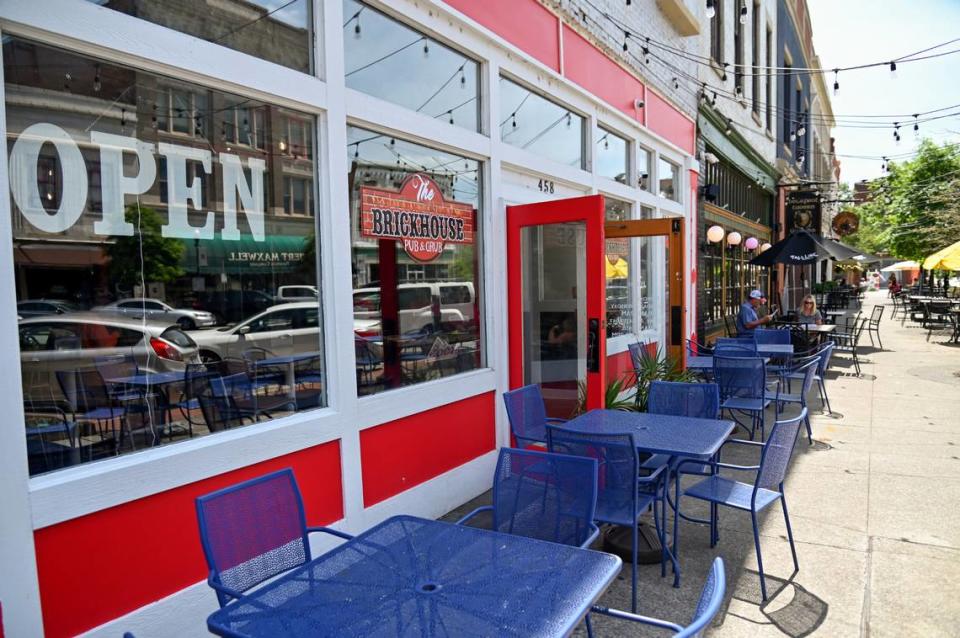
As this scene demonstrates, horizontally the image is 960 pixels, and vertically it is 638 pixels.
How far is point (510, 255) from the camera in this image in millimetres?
5812

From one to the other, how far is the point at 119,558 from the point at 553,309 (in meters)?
4.08

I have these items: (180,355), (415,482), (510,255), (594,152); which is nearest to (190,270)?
(180,355)

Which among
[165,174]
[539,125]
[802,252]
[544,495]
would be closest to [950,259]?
[802,252]

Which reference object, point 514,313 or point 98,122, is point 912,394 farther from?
point 98,122

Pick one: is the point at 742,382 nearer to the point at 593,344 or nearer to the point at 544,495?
the point at 593,344

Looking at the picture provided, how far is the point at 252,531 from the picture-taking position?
2578 mm

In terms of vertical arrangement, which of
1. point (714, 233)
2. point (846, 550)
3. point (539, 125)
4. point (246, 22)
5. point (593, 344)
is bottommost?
point (846, 550)

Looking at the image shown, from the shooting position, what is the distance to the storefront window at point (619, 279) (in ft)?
27.6

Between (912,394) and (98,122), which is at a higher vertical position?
(98,122)

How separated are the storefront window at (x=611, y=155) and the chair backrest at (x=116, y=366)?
225 inches

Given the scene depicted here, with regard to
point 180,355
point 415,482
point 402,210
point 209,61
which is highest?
point 209,61

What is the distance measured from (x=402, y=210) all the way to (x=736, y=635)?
348 cm

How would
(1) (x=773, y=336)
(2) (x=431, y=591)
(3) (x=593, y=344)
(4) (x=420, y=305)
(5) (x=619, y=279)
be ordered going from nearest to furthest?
(2) (x=431, y=591), (4) (x=420, y=305), (3) (x=593, y=344), (5) (x=619, y=279), (1) (x=773, y=336)

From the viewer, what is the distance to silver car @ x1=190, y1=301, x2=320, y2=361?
140 inches
